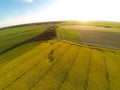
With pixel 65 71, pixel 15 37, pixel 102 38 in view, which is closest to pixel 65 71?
pixel 65 71

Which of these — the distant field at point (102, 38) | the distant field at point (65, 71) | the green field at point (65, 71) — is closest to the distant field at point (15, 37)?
the distant field at point (102, 38)

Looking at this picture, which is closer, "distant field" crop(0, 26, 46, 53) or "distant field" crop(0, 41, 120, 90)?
"distant field" crop(0, 41, 120, 90)

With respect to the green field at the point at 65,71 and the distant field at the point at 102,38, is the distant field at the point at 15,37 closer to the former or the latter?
the distant field at the point at 102,38

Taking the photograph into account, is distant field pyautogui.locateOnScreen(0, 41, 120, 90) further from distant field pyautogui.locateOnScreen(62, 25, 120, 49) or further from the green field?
distant field pyautogui.locateOnScreen(62, 25, 120, 49)

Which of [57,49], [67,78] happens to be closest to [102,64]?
[67,78]

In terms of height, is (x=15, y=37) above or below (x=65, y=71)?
below

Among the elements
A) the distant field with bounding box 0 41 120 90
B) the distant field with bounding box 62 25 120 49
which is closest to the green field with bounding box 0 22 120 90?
the distant field with bounding box 0 41 120 90

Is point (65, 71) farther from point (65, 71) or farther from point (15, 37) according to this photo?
point (15, 37)

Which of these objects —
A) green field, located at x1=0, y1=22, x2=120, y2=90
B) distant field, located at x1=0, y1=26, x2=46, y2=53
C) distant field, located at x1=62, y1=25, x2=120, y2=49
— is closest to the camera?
green field, located at x1=0, y1=22, x2=120, y2=90

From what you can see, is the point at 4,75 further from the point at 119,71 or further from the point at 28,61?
the point at 119,71
